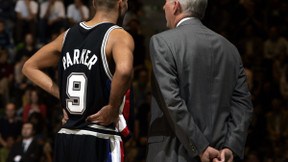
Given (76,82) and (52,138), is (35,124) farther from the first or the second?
(76,82)

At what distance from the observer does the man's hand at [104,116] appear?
132 inches

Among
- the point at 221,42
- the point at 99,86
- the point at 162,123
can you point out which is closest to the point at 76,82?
the point at 99,86

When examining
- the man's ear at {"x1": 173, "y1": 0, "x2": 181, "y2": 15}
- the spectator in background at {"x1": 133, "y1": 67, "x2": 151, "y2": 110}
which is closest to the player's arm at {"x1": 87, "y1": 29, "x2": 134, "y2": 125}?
the man's ear at {"x1": 173, "y1": 0, "x2": 181, "y2": 15}

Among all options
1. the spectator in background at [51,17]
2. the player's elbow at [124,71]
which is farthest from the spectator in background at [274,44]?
the player's elbow at [124,71]

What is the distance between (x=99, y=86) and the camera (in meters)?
3.37

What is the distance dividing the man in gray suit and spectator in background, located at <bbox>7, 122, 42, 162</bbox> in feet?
19.8

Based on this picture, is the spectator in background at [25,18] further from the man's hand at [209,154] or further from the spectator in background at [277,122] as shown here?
the man's hand at [209,154]

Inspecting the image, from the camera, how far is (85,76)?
11.1ft

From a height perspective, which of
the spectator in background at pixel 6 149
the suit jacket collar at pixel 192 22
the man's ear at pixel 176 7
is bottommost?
the spectator in background at pixel 6 149

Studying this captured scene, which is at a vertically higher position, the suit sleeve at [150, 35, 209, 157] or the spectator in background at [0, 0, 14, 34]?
the suit sleeve at [150, 35, 209, 157]

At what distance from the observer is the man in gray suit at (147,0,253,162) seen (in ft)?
11.0

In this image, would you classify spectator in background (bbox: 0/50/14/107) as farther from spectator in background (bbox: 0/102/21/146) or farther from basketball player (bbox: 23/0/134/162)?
basketball player (bbox: 23/0/134/162)

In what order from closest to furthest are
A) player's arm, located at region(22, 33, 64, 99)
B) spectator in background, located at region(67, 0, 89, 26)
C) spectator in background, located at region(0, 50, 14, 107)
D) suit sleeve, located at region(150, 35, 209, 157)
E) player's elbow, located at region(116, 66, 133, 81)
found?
1. player's elbow, located at region(116, 66, 133, 81)
2. suit sleeve, located at region(150, 35, 209, 157)
3. player's arm, located at region(22, 33, 64, 99)
4. spectator in background, located at region(0, 50, 14, 107)
5. spectator in background, located at region(67, 0, 89, 26)

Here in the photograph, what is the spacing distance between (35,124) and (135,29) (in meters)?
3.63
